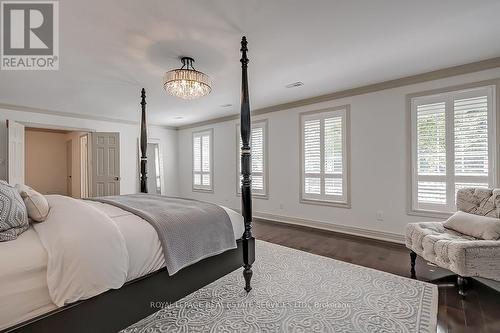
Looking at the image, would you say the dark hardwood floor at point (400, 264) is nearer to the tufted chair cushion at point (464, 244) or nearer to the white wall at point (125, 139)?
the tufted chair cushion at point (464, 244)

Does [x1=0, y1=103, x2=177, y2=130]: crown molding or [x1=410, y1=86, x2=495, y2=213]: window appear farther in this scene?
[x1=0, y1=103, x2=177, y2=130]: crown molding

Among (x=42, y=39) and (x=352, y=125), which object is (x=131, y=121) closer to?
(x=42, y=39)

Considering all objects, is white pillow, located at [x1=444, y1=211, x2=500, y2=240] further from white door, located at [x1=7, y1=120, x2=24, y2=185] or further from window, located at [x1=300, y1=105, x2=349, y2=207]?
white door, located at [x1=7, y1=120, x2=24, y2=185]

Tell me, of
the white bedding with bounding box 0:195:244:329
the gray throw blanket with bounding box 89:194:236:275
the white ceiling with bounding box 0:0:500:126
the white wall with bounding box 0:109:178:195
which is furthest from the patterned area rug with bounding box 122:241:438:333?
the white wall with bounding box 0:109:178:195

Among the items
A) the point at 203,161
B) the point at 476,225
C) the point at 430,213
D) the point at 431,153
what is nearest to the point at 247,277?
the point at 476,225

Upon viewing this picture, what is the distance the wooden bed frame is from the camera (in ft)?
4.12

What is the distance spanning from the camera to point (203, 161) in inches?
262

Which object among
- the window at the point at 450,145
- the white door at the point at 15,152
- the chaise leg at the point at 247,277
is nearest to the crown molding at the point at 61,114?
the white door at the point at 15,152

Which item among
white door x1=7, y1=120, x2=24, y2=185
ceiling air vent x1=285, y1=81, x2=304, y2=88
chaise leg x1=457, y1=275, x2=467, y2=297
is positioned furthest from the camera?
white door x1=7, y1=120, x2=24, y2=185

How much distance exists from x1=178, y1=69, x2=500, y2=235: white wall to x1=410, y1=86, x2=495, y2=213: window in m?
0.16

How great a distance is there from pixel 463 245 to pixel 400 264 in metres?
0.96

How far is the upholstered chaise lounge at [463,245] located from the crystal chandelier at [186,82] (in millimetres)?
2885

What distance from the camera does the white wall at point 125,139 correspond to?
4.45 m

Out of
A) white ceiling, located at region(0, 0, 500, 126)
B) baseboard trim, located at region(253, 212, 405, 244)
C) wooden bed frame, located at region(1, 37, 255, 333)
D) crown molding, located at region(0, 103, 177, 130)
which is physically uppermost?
white ceiling, located at region(0, 0, 500, 126)
